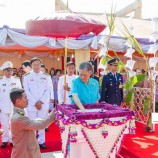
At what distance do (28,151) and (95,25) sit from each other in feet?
5.42

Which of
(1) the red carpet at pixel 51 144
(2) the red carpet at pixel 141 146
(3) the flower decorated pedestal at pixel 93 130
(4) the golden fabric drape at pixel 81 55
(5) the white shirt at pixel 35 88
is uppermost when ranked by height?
(4) the golden fabric drape at pixel 81 55

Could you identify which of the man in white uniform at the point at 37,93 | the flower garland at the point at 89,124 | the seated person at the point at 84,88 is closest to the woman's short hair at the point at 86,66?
the seated person at the point at 84,88

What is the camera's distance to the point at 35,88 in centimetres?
430

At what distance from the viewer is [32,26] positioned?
3.19m

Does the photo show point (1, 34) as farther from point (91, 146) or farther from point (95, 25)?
point (91, 146)

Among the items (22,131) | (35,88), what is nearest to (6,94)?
(35,88)

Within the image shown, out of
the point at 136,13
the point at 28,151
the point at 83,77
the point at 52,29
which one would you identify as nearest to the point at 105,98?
the point at 83,77

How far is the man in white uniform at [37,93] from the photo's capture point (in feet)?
13.8

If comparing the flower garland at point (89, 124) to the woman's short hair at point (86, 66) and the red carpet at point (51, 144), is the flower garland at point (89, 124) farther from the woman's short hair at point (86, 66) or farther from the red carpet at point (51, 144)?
the red carpet at point (51, 144)

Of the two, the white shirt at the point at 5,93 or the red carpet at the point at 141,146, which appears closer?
the red carpet at the point at 141,146

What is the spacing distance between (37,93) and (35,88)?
9cm

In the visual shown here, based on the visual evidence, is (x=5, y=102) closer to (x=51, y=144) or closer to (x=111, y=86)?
(x=51, y=144)

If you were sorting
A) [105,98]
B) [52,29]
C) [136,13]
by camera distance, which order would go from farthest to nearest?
[136,13]
[105,98]
[52,29]

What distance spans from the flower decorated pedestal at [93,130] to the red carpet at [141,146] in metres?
0.98
